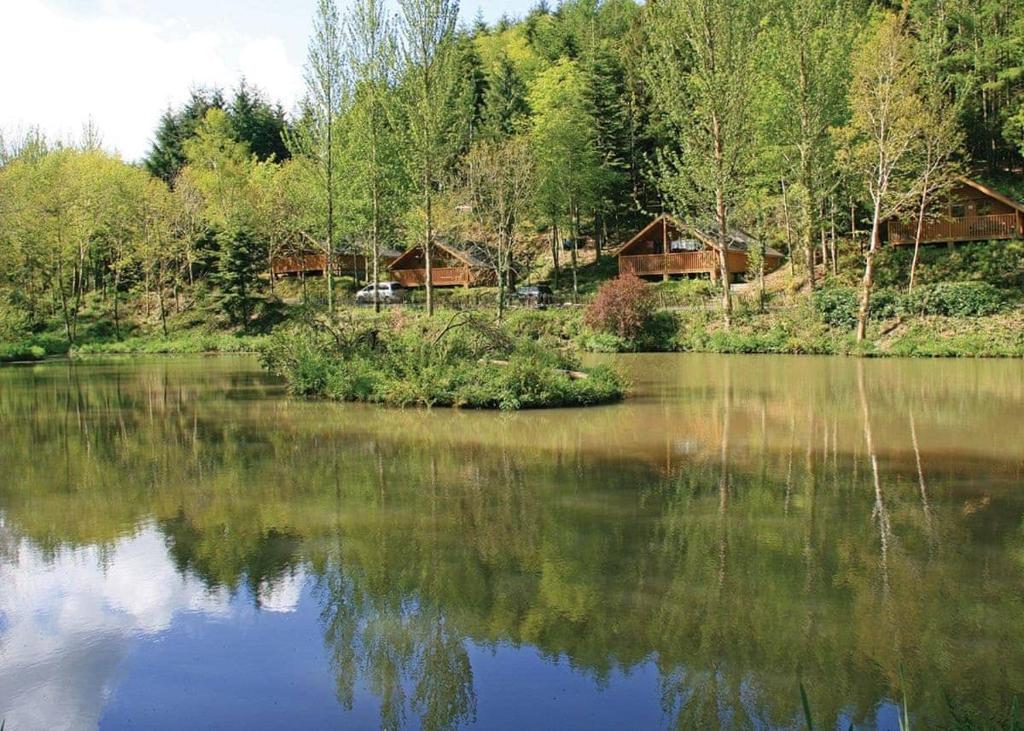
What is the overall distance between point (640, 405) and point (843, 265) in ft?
91.0

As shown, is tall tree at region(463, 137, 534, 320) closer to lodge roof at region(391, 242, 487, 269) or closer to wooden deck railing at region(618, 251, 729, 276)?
lodge roof at region(391, 242, 487, 269)

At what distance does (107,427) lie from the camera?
18391mm

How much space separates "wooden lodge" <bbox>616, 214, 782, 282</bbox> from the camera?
4778cm

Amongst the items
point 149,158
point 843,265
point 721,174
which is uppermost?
point 149,158

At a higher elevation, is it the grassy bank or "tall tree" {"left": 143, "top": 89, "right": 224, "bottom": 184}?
"tall tree" {"left": 143, "top": 89, "right": 224, "bottom": 184}

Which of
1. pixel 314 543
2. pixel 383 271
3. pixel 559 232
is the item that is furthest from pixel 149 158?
pixel 314 543

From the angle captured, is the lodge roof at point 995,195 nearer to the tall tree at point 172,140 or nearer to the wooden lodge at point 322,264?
the wooden lodge at point 322,264

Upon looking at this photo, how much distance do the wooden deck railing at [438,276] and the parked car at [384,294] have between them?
168 cm

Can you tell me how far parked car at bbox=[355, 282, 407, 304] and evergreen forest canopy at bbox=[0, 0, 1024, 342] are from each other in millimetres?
2550

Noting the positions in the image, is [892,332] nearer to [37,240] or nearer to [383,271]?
[383,271]

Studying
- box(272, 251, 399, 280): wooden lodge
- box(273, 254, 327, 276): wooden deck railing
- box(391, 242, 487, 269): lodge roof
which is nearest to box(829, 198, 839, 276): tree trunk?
box(391, 242, 487, 269): lodge roof

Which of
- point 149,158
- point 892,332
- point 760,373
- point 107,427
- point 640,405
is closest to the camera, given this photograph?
point 107,427

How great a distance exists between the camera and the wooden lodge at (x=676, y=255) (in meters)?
47.8

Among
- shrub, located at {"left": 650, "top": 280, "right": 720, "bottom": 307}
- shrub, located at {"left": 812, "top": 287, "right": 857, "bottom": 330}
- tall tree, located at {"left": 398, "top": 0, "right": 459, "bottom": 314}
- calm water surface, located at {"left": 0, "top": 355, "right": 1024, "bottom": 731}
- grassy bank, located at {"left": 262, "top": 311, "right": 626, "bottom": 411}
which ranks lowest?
calm water surface, located at {"left": 0, "top": 355, "right": 1024, "bottom": 731}
